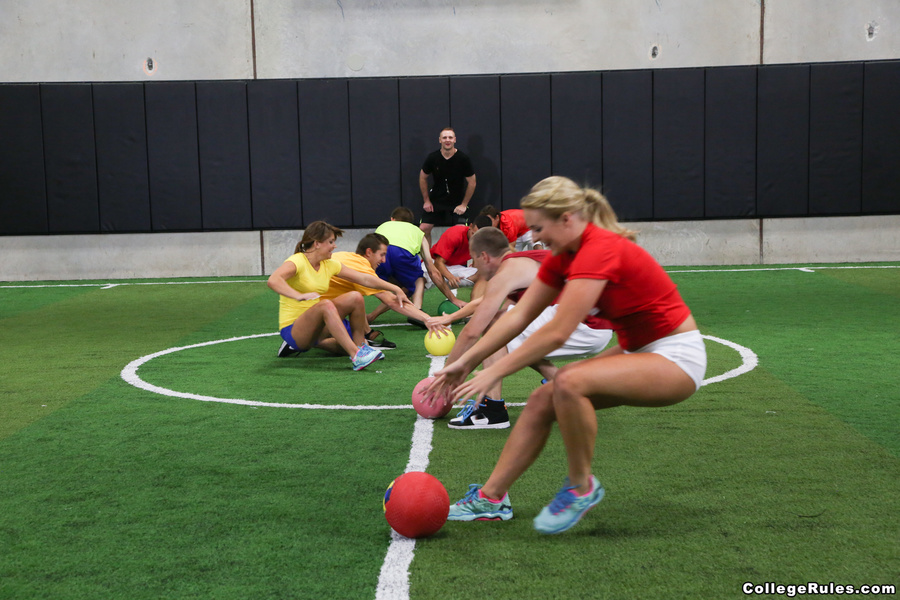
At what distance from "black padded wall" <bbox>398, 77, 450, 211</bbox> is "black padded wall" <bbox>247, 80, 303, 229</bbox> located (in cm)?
181

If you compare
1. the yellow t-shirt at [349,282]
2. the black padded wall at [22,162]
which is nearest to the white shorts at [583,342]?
the yellow t-shirt at [349,282]

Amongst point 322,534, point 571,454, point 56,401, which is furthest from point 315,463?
point 56,401

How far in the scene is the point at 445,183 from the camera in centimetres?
1425

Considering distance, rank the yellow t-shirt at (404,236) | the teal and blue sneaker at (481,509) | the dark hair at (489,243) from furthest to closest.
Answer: the yellow t-shirt at (404,236) → the dark hair at (489,243) → the teal and blue sneaker at (481,509)

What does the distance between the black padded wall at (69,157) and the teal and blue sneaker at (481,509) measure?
13141mm

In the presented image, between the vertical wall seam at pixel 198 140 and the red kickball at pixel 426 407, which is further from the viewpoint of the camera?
the vertical wall seam at pixel 198 140

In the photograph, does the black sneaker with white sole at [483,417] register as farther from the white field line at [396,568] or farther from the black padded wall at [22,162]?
the black padded wall at [22,162]

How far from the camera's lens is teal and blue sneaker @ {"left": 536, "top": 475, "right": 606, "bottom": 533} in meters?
3.59

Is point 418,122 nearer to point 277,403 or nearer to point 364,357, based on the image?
point 364,357

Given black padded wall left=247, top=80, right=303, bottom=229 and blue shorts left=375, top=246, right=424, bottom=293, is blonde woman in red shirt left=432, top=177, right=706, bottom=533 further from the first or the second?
black padded wall left=247, top=80, right=303, bottom=229

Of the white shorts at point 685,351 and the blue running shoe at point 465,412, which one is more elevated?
the white shorts at point 685,351

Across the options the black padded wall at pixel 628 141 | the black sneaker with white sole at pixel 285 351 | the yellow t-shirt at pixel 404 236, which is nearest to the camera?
A: the black sneaker with white sole at pixel 285 351

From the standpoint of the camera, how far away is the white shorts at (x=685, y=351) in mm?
3674

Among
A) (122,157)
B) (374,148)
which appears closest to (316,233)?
(374,148)
